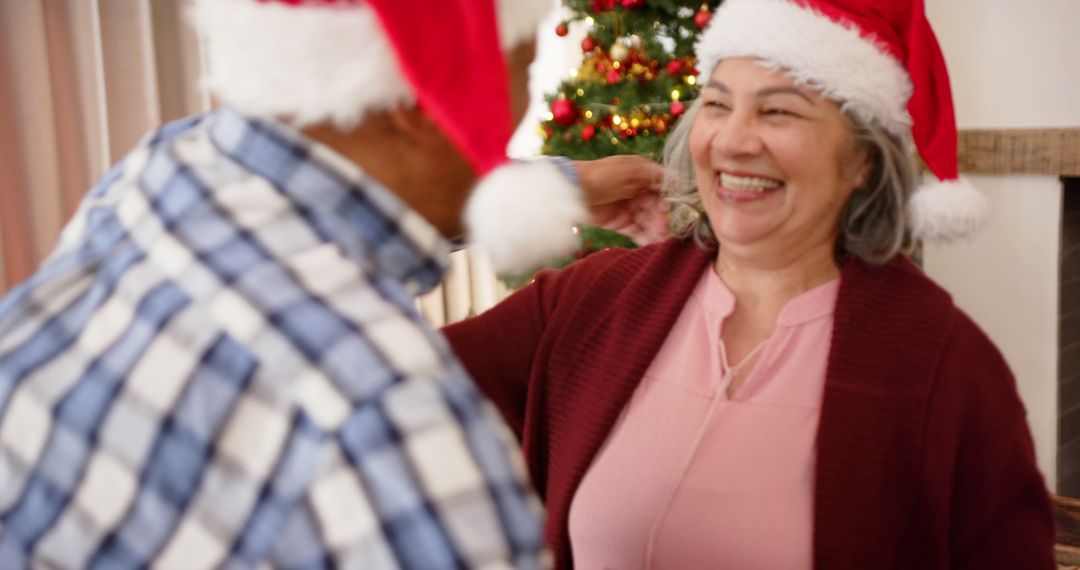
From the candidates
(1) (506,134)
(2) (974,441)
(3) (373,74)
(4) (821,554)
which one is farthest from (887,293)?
(3) (373,74)

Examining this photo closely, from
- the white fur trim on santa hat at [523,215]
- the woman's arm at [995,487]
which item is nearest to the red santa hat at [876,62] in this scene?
the woman's arm at [995,487]

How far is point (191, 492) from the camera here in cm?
69

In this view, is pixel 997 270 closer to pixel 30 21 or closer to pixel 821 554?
pixel 821 554

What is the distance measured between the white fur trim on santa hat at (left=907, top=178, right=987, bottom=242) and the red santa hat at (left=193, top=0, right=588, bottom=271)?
1.00 meters

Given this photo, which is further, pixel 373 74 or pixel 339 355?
pixel 373 74

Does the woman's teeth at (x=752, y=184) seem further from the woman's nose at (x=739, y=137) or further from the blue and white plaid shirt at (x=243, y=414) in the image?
the blue and white plaid shirt at (x=243, y=414)

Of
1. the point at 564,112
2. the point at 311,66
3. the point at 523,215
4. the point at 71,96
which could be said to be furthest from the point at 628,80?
the point at 311,66

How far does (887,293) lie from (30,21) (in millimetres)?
2460

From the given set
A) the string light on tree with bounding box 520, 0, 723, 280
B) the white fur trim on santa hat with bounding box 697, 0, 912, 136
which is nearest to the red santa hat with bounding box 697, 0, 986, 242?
the white fur trim on santa hat with bounding box 697, 0, 912, 136

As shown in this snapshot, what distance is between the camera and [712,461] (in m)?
1.48

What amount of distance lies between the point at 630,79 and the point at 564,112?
25cm

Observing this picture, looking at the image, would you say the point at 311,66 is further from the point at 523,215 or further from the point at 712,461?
the point at 712,461

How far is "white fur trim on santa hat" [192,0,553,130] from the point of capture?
0.82 m

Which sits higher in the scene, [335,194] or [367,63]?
[367,63]
